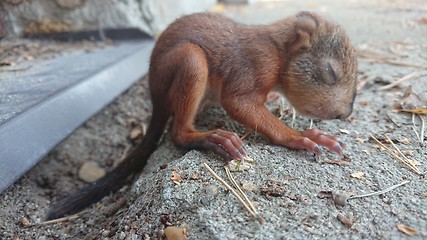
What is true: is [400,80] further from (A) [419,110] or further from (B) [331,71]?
(B) [331,71]

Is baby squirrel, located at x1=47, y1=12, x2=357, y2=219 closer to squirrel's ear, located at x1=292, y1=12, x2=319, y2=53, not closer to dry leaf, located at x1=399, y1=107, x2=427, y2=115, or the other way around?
squirrel's ear, located at x1=292, y1=12, x2=319, y2=53

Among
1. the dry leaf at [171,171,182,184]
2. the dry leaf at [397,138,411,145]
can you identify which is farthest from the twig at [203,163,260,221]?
the dry leaf at [397,138,411,145]

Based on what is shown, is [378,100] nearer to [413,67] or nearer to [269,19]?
[413,67]

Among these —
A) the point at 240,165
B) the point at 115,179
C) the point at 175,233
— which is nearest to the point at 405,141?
the point at 240,165

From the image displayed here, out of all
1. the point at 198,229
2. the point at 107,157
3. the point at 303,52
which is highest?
the point at 303,52

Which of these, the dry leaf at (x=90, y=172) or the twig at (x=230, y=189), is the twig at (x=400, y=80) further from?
the dry leaf at (x=90, y=172)

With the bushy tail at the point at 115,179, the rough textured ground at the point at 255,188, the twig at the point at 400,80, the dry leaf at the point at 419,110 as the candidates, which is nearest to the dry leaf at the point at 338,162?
the rough textured ground at the point at 255,188

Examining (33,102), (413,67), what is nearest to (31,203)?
(33,102)
